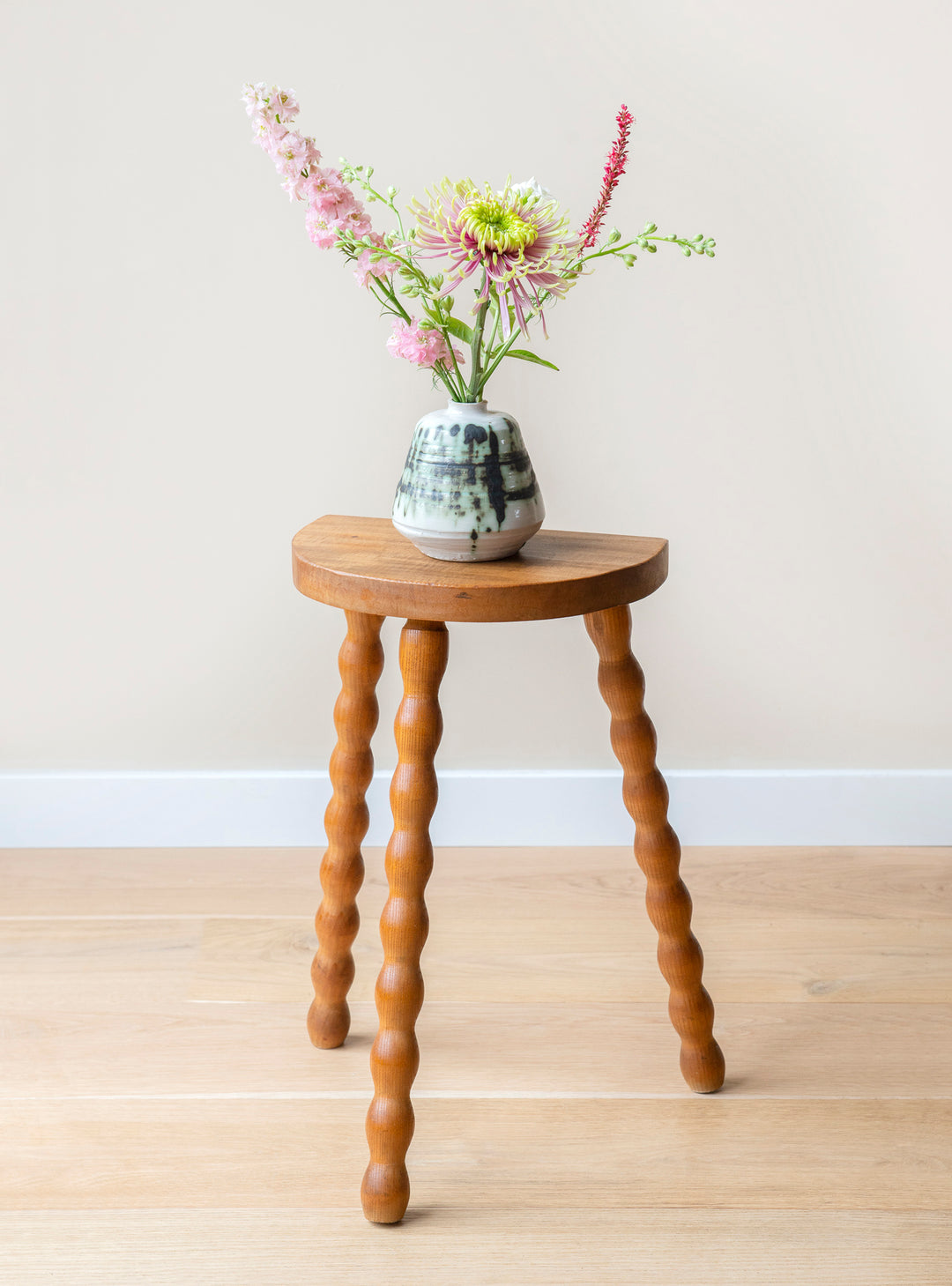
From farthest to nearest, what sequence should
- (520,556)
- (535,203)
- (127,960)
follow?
(127,960), (520,556), (535,203)

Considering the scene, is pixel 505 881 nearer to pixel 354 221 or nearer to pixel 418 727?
pixel 418 727

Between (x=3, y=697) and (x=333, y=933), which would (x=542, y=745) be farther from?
(x=3, y=697)

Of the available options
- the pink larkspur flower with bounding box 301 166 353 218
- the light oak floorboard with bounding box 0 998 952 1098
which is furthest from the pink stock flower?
the light oak floorboard with bounding box 0 998 952 1098

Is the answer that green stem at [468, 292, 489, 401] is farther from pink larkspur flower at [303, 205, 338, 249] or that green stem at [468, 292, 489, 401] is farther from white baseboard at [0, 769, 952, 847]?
white baseboard at [0, 769, 952, 847]

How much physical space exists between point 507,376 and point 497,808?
0.64 metres

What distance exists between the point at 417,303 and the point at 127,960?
94 centimetres

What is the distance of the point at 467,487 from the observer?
1.00 metres

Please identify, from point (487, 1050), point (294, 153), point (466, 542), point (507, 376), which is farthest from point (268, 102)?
point (487, 1050)

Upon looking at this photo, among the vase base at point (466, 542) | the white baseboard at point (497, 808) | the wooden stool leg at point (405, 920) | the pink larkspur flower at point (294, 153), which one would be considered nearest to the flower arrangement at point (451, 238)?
the pink larkspur flower at point (294, 153)

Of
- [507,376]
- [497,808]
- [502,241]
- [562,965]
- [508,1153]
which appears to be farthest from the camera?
[497,808]

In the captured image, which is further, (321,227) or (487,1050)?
(487,1050)


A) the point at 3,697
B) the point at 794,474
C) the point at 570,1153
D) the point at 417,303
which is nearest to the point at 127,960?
the point at 3,697

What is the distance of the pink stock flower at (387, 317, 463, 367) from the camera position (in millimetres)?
984

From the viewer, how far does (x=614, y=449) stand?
1.61 metres
